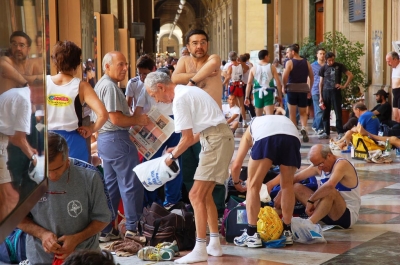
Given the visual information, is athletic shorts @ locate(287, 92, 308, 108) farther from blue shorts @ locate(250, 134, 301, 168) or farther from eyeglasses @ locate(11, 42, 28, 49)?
eyeglasses @ locate(11, 42, 28, 49)

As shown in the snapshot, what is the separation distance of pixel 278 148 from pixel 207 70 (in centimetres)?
135

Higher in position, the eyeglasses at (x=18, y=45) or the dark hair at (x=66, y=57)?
the dark hair at (x=66, y=57)

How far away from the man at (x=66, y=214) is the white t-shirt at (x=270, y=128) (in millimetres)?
2630

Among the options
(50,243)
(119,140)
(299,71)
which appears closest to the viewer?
(50,243)

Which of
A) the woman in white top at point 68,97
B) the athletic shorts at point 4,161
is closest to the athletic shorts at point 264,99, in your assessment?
the woman in white top at point 68,97

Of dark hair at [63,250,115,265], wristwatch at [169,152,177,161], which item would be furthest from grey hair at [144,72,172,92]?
dark hair at [63,250,115,265]

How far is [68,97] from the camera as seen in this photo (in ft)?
18.8

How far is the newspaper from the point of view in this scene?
6703 millimetres

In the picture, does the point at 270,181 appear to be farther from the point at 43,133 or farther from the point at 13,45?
the point at 13,45

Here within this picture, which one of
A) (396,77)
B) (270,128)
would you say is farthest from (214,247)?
(396,77)

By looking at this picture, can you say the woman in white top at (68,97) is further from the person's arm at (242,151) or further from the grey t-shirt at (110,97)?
the person's arm at (242,151)

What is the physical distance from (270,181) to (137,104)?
61.1 inches

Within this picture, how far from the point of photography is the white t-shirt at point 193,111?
5.62 metres

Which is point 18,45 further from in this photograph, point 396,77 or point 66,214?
point 396,77
